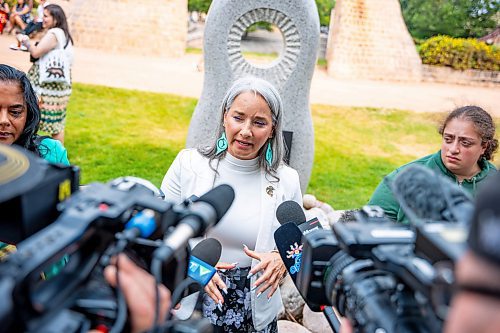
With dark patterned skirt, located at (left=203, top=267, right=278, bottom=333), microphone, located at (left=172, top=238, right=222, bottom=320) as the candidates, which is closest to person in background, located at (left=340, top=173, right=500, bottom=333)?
microphone, located at (left=172, top=238, right=222, bottom=320)

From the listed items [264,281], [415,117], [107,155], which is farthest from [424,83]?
[264,281]

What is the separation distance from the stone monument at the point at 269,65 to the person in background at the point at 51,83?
171 centimetres

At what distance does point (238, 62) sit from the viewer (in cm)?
416

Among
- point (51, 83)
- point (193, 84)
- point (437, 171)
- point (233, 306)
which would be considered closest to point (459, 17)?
A: point (193, 84)

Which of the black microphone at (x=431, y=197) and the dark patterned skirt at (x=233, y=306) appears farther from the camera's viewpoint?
the dark patterned skirt at (x=233, y=306)

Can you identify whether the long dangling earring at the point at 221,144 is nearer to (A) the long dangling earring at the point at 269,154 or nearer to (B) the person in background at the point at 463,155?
(A) the long dangling earring at the point at 269,154

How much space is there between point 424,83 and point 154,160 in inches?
416

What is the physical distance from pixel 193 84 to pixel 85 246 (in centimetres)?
979

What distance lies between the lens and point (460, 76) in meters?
14.4

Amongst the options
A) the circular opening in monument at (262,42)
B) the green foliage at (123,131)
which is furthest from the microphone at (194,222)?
the circular opening in monument at (262,42)

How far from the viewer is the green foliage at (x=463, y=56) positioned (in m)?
14.5

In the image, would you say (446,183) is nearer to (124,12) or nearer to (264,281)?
(264,281)

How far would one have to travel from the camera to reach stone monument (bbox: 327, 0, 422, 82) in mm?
13218

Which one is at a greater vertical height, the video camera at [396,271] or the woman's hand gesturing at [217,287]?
the video camera at [396,271]
